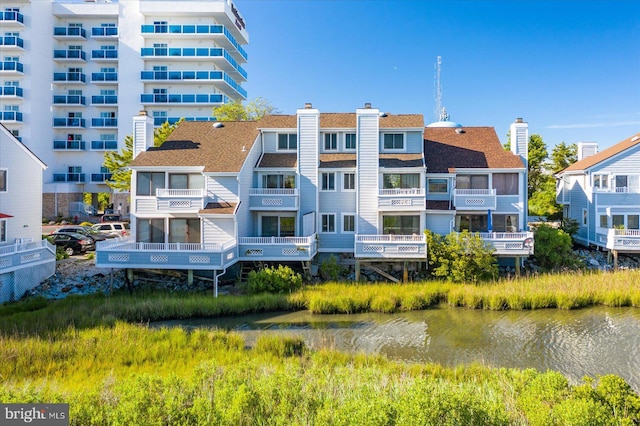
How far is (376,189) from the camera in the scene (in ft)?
84.6

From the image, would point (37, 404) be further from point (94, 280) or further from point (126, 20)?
point (126, 20)

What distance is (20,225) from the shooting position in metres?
24.7

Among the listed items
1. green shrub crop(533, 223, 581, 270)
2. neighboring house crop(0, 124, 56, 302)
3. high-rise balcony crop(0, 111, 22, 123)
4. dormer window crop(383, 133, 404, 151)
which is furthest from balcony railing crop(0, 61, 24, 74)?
green shrub crop(533, 223, 581, 270)

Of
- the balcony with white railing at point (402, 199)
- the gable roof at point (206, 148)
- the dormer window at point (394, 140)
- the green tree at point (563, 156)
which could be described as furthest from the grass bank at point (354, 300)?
the green tree at point (563, 156)

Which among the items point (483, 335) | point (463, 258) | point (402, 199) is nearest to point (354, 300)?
point (483, 335)

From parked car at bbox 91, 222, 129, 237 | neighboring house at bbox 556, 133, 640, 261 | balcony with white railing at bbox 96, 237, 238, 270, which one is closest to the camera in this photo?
balcony with white railing at bbox 96, 237, 238, 270

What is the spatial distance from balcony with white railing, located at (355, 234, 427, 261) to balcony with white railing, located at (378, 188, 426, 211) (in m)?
1.88

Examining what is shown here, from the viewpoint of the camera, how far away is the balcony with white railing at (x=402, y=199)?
24766 millimetres

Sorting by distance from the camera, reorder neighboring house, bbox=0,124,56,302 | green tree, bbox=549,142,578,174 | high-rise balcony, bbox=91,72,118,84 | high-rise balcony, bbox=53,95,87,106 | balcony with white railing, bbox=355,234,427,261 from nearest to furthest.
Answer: neighboring house, bbox=0,124,56,302 → balcony with white railing, bbox=355,234,427,261 → green tree, bbox=549,142,578,174 → high-rise balcony, bbox=53,95,87,106 → high-rise balcony, bbox=91,72,118,84

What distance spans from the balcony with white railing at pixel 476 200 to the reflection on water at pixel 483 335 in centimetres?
773

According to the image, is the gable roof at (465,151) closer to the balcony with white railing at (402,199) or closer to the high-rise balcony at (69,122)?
the balcony with white railing at (402,199)

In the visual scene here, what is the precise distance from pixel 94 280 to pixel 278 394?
760 inches

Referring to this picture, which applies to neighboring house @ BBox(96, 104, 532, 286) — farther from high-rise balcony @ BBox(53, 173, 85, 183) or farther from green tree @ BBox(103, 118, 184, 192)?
high-rise balcony @ BBox(53, 173, 85, 183)

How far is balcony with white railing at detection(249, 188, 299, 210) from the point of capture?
2544cm
